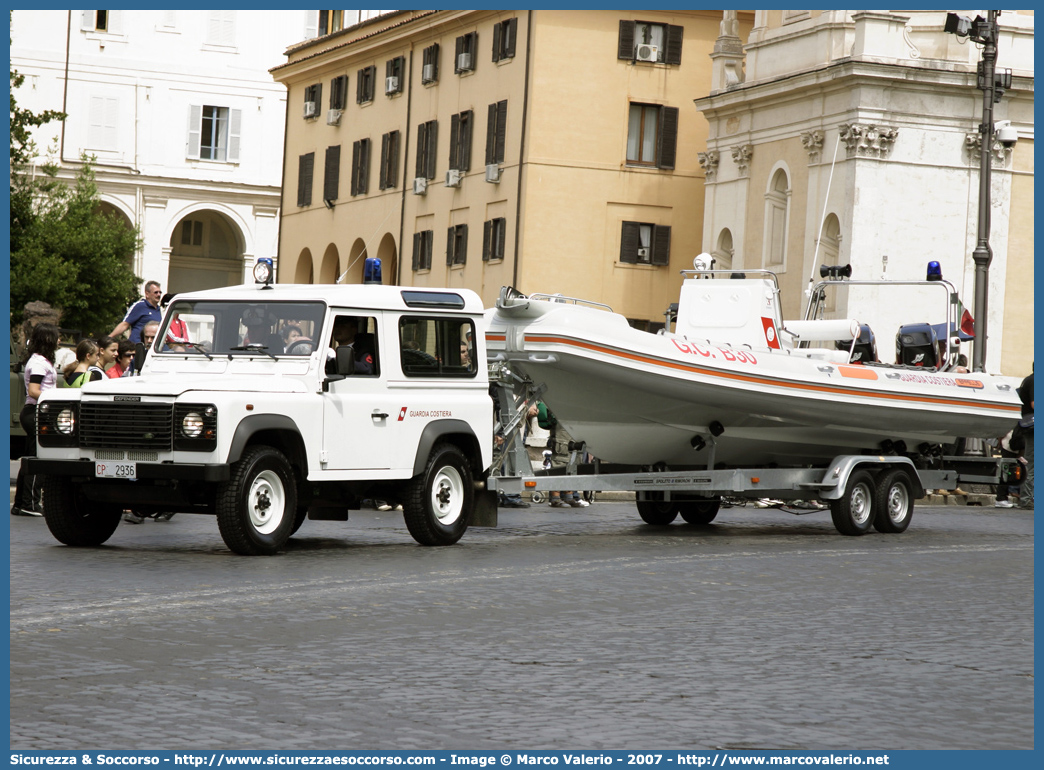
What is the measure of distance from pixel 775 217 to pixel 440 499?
111 feet

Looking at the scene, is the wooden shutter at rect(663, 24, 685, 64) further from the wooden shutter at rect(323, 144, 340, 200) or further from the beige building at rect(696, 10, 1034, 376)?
the wooden shutter at rect(323, 144, 340, 200)

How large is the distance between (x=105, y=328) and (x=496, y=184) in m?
16.4

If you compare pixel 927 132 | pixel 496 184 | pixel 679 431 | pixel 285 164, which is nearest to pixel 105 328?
pixel 285 164

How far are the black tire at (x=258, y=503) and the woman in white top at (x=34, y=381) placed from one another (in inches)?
153

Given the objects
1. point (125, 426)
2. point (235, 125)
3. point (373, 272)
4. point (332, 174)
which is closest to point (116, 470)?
point (125, 426)

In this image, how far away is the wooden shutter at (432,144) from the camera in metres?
57.3

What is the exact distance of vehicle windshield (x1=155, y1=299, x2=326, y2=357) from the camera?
46.7ft

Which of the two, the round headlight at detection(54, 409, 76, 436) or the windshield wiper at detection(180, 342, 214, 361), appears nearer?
the round headlight at detection(54, 409, 76, 436)

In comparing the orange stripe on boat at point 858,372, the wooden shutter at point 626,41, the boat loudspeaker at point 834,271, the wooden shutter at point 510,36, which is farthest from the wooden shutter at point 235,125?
the orange stripe on boat at point 858,372

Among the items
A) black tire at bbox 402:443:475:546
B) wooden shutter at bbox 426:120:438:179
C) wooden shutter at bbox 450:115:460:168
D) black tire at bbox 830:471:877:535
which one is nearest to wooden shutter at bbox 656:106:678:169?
wooden shutter at bbox 450:115:460:168

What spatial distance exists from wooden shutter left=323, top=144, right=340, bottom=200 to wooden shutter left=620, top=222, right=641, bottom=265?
49.0 ft

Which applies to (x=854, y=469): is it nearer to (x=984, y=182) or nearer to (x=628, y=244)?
(x=984, y=182)

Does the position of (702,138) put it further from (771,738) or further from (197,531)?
(771,738)

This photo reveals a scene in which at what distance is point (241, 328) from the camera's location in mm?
14453
